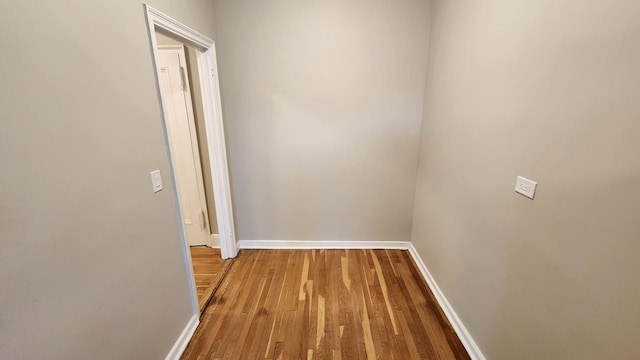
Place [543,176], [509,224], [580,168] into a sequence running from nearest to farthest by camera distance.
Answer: [580,168]
[543,176]
[509,224]

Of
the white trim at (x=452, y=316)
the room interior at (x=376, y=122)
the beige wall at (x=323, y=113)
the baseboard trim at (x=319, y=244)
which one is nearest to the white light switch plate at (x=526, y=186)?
the room interior at (x=376, y=122)

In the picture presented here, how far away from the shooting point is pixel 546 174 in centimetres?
110

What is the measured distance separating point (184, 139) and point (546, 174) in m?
2.74

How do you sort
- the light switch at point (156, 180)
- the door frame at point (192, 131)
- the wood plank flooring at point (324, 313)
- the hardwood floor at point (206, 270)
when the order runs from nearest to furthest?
the light switch at point (156, 180) → the wood plank flooring at point (324, 313) → the hardwood floor at point (206, 270) → the door frame at point (192, 131)

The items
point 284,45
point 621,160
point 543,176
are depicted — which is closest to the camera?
point 621,160

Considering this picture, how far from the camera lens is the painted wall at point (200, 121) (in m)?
2.33

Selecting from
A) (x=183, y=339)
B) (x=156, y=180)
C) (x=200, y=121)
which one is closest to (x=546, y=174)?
(x=156, y=180)

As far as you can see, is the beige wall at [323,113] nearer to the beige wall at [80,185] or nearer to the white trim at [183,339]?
the beige wall at [80,185]

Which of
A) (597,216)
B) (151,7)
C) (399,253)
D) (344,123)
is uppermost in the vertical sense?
(151,7)

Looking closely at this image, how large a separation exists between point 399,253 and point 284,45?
94.3 inches

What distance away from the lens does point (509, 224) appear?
132 centimetres

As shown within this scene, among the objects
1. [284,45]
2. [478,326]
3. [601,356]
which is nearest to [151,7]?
[284,45]

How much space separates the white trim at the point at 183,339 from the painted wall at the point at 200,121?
1.14 m

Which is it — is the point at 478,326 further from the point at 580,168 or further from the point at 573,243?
the point at 580,168
